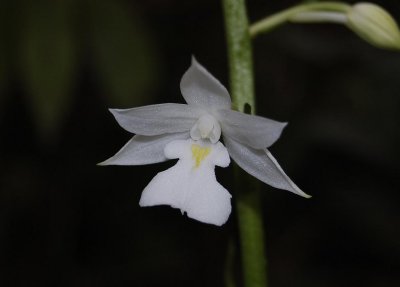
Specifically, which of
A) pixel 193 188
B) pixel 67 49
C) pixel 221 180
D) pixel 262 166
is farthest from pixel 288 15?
pixel 221 180

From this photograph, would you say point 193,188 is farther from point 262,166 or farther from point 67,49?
point 67,49

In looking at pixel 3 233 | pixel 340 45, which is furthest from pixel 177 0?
pixel 3 233

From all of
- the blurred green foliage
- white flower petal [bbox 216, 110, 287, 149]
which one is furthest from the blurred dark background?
white flower petal [bbox 216, 110, 287, 149]

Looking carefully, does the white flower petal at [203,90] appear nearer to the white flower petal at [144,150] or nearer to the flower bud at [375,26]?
the white flower petal at [144,150]

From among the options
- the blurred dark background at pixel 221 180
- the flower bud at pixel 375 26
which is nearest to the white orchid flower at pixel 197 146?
the flower bud at pixel 375 26

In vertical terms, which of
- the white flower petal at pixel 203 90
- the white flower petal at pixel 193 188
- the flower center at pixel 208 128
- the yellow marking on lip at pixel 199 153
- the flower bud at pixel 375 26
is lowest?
the white flower petal at pixel 193 188

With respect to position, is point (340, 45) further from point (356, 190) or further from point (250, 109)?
point (250, 109)

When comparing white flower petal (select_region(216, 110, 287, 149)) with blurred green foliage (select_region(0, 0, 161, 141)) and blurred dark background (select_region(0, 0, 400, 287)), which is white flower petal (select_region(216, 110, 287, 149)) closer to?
blurred green foliage (select_region(0, 0, 161, 141))
